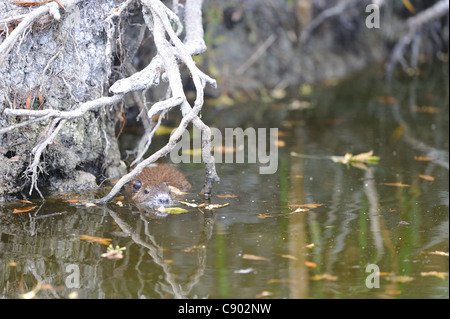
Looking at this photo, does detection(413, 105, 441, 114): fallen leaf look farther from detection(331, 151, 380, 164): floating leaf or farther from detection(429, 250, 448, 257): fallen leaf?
detection(429, 250, 448, 257): fallen leaf

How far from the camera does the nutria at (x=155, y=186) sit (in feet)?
14.9

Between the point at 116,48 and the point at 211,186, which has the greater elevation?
the point at 116,48

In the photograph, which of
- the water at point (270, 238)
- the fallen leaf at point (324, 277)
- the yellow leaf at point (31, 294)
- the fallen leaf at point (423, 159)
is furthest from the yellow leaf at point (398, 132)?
the yellow leaf at point (31, 294)

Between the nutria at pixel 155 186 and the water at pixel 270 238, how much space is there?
0.51 ft

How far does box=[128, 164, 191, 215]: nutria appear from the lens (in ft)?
14.9

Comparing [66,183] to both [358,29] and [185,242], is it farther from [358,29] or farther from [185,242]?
[358,29]

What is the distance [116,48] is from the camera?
15.8 ft

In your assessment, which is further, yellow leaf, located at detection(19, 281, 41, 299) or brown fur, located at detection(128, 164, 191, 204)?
brown fur, located at detection(128, 164, 191, 204)

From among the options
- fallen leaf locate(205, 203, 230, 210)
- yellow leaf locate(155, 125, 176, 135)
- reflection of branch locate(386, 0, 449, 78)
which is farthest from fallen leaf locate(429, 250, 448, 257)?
reflection of branch locate(386, 0, 449, 78)

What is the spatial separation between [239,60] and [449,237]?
5806 mm

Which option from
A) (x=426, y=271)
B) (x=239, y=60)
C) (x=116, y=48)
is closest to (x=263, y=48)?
(x=239, y=60)

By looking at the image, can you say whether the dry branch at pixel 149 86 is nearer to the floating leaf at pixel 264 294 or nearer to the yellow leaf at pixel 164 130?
the floating leaf at pixel 264 294

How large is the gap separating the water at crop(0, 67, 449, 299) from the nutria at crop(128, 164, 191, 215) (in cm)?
16
